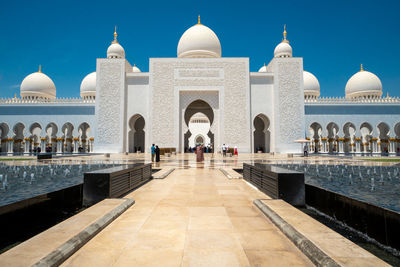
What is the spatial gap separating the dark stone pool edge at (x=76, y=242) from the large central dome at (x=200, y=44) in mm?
15982

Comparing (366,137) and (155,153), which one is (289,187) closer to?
(155,153)

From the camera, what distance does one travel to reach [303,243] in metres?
1.37

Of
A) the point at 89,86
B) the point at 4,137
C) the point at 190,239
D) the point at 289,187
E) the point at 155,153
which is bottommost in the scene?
the point at 190,239

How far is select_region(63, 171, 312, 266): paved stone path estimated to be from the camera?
1279 millimetres

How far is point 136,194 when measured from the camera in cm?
303

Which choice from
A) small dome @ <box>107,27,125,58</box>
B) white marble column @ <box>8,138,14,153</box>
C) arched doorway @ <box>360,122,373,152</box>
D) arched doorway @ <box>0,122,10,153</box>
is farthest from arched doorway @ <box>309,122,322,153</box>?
arched doorway @ <box>0,122,10,153</box>

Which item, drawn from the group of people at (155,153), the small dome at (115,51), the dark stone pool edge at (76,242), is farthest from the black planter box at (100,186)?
the small dome at (115,51)

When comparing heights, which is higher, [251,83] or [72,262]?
[251,83]

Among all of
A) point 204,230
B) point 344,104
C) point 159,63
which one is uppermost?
point 159,63

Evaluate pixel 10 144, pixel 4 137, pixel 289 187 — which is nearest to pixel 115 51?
pixel 10 144

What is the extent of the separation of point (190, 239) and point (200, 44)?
16599mm

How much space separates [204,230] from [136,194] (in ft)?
4.97

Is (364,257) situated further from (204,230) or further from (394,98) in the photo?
(394,98)

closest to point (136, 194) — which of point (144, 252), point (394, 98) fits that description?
point (144, 252)
